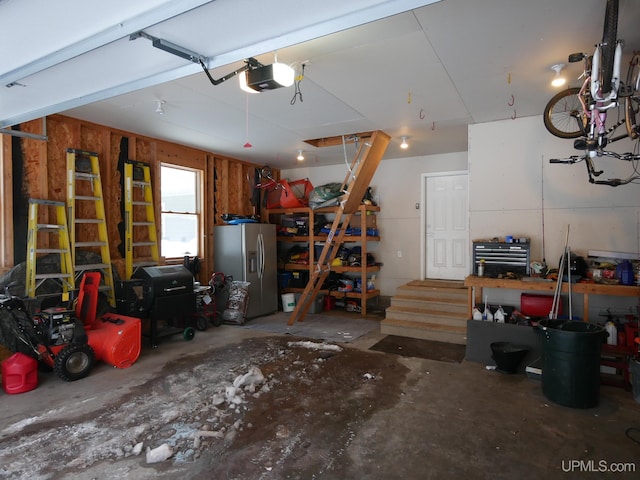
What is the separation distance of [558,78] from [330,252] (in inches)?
166

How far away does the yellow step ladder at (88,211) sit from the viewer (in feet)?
14.4

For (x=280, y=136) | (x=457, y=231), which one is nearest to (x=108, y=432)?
(x=280, y=136)

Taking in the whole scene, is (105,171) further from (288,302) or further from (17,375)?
(288,302)

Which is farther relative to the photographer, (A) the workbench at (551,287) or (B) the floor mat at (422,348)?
(B) the floor mat at (422,348)

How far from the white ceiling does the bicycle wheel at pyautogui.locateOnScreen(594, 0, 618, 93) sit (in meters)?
0.14

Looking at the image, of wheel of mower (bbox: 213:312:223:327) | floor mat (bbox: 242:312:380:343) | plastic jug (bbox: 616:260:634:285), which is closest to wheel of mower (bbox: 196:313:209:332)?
wheel of mower (bbox: 213:312:223:327)

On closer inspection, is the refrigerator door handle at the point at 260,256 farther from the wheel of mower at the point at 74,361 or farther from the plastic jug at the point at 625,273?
the plastic jug at the point at 625,273

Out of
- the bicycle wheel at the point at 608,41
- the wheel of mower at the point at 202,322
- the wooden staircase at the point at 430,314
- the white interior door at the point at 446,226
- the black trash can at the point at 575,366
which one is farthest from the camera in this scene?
the white interior door at the point at 446,226

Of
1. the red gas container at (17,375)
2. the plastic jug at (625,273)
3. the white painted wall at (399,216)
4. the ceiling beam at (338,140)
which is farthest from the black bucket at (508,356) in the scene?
the red gas container at (17,375)

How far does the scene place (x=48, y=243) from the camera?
4.29 m

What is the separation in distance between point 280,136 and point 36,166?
2951mm

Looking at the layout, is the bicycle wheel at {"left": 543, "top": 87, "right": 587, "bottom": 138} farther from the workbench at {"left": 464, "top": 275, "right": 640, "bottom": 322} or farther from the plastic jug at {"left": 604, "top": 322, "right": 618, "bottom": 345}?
the plastic jug at {"left": 604, "top": 322, "right": 618, "bottom": 345}

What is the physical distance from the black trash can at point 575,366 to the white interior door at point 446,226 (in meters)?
3.20

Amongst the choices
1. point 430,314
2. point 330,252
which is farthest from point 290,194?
point 430,314
